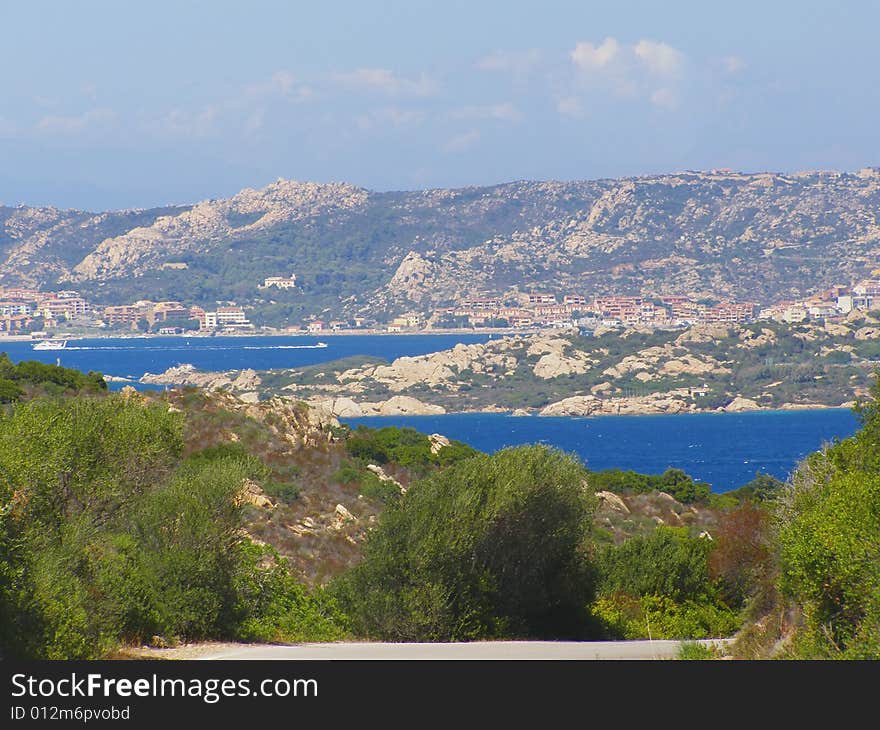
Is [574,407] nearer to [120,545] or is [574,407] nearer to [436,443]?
[436,443]

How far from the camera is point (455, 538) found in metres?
15.5

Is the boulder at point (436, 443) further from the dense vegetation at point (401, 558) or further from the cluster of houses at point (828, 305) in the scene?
the cluster of houses at point (828, 305)

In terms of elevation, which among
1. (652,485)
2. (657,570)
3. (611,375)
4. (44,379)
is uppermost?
(44,379)

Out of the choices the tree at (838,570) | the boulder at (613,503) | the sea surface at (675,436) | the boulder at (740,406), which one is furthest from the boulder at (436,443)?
the boulder at (740,406)

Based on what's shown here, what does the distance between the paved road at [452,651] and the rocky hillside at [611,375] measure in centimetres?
9088

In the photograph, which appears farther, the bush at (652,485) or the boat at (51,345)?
the boat at (51,345)

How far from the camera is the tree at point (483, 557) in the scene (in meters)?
15.1

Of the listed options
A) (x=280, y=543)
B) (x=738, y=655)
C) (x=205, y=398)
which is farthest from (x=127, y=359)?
(x=738, y=655)

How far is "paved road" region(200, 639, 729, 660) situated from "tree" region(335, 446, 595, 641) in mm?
1660

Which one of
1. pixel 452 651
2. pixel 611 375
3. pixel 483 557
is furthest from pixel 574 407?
pixel 452 651

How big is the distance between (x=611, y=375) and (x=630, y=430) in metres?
20.3

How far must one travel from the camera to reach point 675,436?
98000mm
